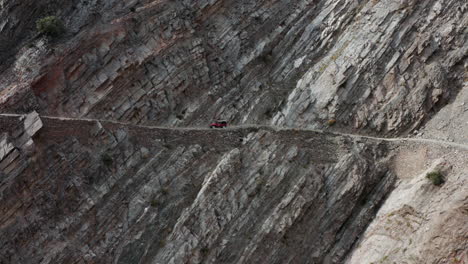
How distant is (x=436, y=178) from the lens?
1163 inches

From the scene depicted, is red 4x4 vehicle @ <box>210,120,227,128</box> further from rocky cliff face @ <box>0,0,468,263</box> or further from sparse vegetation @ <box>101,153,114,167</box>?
sparse vegetation @ <box>101,153,114,167</box>

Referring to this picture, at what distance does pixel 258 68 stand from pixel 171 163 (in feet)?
37.1

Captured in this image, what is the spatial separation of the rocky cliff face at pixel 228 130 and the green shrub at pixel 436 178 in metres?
0.50

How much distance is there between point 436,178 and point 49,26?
28298 millimetres

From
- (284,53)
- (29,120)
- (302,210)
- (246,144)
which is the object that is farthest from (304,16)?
(29,120)

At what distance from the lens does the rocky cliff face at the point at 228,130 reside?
28.3 metres

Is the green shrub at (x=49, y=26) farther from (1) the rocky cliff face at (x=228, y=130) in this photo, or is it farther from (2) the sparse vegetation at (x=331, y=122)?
(2) the sparse vegetation at (x=331, y=122)

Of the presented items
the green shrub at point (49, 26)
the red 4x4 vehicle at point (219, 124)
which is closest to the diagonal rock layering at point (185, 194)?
the red 4x4 vehicle at point (219, 124)

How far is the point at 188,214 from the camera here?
2950cm

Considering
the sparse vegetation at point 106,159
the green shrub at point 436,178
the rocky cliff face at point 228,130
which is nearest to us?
the rocky cliff face at point 228,130

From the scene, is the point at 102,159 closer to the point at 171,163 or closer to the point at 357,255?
the point at 171,163

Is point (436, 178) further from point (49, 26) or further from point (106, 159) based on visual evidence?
point (49, 26)

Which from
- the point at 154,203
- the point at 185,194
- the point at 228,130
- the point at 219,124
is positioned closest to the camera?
the point at 154,203

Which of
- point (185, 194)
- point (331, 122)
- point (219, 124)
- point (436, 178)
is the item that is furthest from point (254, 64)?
point (436, 178)
